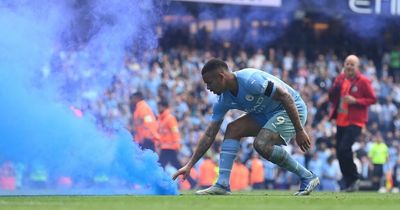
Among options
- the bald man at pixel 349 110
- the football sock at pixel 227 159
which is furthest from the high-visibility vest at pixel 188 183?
the football sock at pixel 227 159

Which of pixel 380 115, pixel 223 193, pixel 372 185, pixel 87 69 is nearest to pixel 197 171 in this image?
pixel 372 185

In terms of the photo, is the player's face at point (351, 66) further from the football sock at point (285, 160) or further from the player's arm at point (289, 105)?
the player's arm at point (289, 105)

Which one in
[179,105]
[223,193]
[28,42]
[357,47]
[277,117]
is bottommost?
[223,193]

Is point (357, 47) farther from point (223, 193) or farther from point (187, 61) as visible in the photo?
point (223, 193)

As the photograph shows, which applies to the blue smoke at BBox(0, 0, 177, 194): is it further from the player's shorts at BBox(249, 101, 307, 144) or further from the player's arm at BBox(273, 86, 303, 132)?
the player's arm at BBox(273, 86, 303, 132)

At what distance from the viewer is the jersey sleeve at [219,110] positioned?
11260 mm

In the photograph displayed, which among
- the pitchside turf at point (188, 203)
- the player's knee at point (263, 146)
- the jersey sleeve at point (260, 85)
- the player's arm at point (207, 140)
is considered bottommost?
the pitchside turf at point (188, 203)

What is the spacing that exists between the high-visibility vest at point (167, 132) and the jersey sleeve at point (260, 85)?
754cm

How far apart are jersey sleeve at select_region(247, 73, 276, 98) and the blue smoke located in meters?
1.44

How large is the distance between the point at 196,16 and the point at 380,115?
17.4 ft

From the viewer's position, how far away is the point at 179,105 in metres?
22.0

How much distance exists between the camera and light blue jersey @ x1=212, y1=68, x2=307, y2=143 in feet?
35.6

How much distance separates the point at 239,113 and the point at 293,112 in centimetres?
1207

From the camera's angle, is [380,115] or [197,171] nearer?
[197,171]
